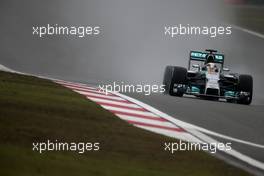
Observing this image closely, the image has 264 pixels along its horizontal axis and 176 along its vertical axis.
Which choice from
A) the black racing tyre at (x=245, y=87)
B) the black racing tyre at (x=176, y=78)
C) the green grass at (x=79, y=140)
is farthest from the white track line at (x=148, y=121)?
the black racing tyre at (x=245, y=87)

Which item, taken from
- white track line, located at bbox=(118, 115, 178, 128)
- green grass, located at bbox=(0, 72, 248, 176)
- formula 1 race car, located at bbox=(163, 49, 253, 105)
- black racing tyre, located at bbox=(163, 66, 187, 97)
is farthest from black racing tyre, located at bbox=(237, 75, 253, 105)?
green grass, located at bbox=(0, 72, 248, 176)

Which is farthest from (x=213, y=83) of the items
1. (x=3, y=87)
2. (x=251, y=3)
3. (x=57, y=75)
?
(x=251, y=3)

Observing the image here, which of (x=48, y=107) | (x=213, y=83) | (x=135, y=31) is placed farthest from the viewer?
(x=135, y=31)

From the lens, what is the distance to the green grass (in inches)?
346

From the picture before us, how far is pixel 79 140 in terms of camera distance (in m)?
10.1

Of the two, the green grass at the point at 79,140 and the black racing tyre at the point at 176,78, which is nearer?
the green grass at the point at 79,140

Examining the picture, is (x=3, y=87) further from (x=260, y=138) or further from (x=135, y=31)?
(x=135, y=31)

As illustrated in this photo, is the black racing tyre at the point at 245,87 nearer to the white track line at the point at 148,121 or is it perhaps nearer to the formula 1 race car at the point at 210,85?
the formula 1 race car at the point at 210,85

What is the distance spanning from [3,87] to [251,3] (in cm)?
1685

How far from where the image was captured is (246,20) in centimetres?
2989

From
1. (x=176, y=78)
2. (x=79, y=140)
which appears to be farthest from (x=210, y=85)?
(x=79, y=140)

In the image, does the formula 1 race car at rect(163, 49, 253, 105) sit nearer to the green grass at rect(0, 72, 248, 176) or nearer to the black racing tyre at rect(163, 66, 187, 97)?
the black racing tyre at rect(163, 66, 187, 97)

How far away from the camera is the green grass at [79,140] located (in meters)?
8.78

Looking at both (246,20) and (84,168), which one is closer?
(84,168)
